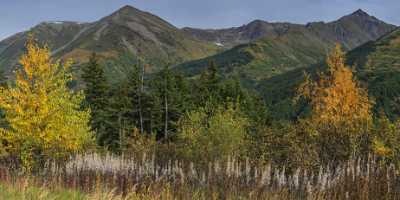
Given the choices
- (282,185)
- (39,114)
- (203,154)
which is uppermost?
(39,114)

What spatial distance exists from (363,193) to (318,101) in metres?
24.6

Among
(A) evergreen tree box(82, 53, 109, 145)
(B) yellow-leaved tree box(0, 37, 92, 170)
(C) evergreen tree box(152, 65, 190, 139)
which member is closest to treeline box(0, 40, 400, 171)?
(B) yellow-leaved tree box(0, 37, 92, 170)

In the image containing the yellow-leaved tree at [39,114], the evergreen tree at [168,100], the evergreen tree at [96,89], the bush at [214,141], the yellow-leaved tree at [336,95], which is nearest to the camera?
the yellow-leaved tree at [39,114]

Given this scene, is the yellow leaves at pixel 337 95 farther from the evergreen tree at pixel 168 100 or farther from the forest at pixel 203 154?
the evergreen tree at pixel 168 100

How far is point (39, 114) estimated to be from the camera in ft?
79.8

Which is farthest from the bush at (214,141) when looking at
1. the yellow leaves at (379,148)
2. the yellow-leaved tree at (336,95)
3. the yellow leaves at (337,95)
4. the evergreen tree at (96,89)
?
the evergreen tree at (96,89)

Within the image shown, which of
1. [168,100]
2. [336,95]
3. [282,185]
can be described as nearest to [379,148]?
[282,185]

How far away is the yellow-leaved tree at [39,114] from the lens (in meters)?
24.2

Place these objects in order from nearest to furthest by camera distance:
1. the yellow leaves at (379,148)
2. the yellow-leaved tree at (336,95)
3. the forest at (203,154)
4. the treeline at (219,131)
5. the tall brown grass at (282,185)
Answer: the tall brown grass at (282,185) < the forest at (203,154) < the treeline at (219,131) < the yellow leaves at (379,148) < the yellow-leaved tree at (336,95)

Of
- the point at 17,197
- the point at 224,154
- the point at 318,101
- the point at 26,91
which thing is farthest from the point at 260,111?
the point at 17,197

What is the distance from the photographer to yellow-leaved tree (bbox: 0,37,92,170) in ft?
79.5

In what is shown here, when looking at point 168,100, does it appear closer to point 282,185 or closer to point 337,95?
point 337,95

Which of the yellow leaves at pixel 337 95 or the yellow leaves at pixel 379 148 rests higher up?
the yellow leaves at pixel 337 95

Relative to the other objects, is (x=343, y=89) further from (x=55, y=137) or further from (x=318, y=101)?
(x=55, y=137)
